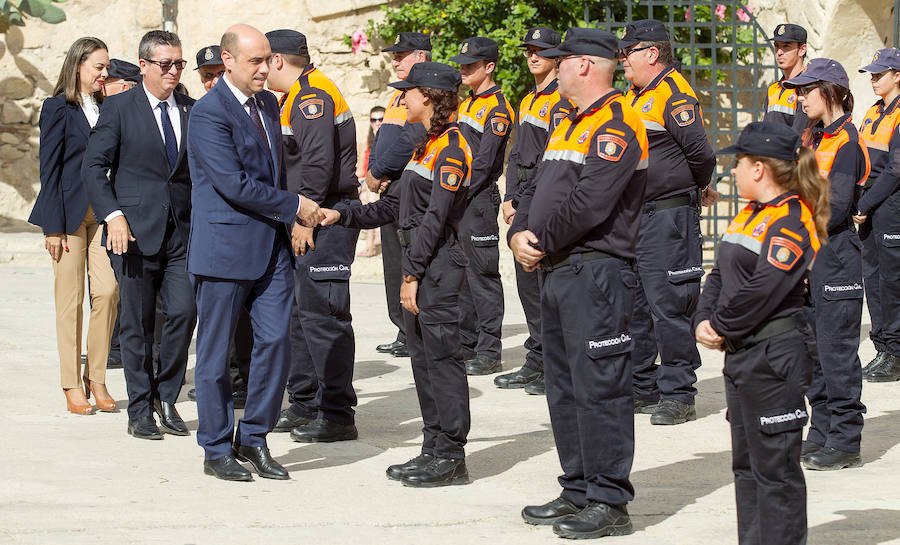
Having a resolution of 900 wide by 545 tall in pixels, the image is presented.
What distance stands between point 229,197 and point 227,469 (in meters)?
1.20

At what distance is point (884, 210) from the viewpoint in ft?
27.8

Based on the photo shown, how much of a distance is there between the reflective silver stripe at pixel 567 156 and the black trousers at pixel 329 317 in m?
1.81

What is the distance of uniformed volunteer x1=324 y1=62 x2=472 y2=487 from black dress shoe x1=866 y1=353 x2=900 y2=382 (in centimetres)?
362

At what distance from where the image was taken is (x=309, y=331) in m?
6.55

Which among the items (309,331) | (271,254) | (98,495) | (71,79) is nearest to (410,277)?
(271,254)

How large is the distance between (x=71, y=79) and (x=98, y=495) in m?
2.75

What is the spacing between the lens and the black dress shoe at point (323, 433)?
6453 mm

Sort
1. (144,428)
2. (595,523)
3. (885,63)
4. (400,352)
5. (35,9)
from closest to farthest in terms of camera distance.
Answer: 1. (595,523)
2. (144,428)
3. (885,63)
4. (400,352)
5. (35,9)

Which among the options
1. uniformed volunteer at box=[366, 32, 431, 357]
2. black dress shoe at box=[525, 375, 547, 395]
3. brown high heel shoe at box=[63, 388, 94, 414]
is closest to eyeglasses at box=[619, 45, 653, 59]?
uniformed volunteer at box=[366, 32, 431, 357]

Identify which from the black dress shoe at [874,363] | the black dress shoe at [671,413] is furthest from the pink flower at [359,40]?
the black dress shoe at [671,413]

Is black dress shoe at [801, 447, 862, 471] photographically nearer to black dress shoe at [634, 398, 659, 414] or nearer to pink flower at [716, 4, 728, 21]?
black dress shoe at [634, 398, 659, 414]

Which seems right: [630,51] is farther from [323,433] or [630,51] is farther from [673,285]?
[323,433]

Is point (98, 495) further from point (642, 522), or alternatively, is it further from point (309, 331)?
point (642, 522)

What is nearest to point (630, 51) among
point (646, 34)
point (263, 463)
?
point (646, 34)
